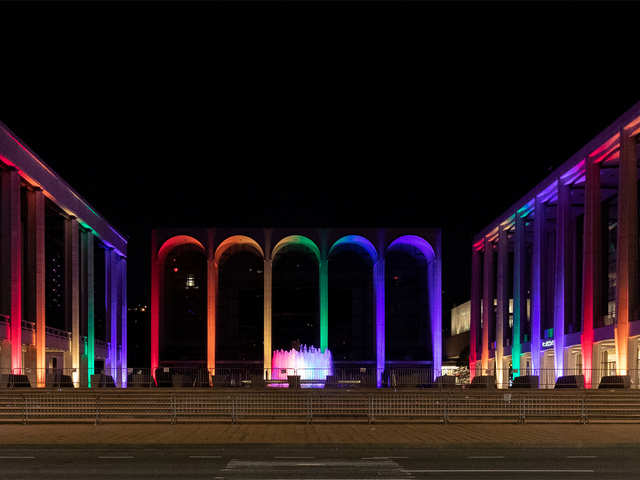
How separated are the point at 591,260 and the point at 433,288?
23.4 m

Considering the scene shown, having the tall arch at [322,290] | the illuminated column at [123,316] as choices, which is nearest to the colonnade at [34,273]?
the illuminated column at [123,316]

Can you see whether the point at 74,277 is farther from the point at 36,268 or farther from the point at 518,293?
the point at 518,293

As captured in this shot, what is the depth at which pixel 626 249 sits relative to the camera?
39.0 m

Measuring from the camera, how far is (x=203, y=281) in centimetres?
7150

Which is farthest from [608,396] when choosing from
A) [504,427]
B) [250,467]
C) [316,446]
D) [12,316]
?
[12,316]

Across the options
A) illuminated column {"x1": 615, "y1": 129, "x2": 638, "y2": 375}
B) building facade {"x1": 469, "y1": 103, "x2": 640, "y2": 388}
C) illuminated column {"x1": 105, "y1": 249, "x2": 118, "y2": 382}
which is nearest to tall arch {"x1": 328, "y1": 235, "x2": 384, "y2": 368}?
building facade {"x1": 469, "y1": 103, "x2": 640, "y2": 388}

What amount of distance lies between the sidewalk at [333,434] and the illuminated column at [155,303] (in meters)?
42.0

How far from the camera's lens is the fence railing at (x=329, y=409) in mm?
24981

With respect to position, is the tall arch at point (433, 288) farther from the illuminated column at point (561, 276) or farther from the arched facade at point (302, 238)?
the illuminated column at point (561, 276)

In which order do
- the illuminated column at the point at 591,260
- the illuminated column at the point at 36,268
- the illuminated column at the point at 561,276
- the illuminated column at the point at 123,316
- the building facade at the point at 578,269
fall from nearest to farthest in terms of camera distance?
the building facade at the point at 578,269 → the illuminated column at the point at 591,260 → the illuminated column at the point at 36,268 → the illuminated column at the point at 561,276 → the illuminated column at the point at 123,316

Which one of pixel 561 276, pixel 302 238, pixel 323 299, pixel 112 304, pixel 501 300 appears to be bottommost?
pixel 112 304

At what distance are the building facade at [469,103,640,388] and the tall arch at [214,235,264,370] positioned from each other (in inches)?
815

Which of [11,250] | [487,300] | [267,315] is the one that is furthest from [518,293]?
[11,250]

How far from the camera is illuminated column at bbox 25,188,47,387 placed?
48656mm
